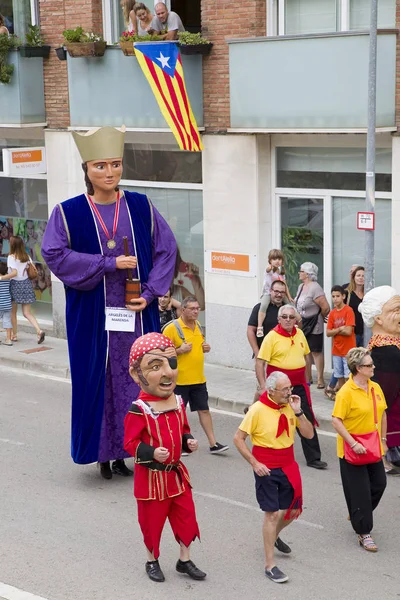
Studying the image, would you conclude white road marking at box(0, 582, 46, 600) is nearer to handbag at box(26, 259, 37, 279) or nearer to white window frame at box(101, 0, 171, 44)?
handbag at box(26, 259, 37, 279)

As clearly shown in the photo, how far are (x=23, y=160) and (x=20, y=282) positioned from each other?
189 centimetres

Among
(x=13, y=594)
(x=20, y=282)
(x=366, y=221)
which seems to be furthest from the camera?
(x=20, y=282)

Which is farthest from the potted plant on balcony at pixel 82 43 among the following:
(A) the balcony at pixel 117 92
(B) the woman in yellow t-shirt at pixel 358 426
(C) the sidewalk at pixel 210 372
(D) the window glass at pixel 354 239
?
(B) the woman in yellow t-shirt at pixel 358 426

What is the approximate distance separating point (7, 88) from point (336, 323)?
7.44 m

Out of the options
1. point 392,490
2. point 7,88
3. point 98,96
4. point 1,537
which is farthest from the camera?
point 7,88

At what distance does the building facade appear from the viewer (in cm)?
1326

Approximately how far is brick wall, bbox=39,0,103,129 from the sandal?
1027cm

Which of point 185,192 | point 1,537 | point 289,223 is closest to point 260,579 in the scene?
point 1,537

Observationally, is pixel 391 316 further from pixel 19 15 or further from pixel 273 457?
pixel 19 15

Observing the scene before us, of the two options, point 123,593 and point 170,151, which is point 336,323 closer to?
Result: point 170,151

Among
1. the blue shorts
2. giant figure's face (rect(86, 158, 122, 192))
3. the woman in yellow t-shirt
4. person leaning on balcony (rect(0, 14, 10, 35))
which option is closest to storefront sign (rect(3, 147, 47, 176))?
person leaning on balcony (rect(0, 14, 10, 35))

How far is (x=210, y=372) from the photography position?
15172mm

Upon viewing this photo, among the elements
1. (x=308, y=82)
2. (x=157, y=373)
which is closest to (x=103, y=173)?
(x=157, y=373)

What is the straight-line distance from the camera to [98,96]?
53.0 ft
